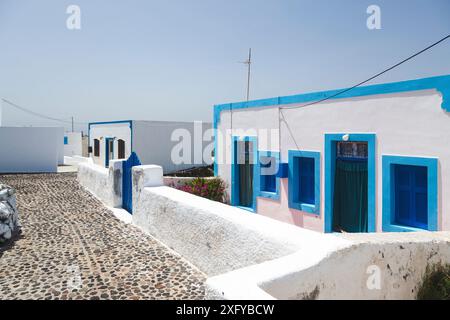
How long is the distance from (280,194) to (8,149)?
18.4 meters

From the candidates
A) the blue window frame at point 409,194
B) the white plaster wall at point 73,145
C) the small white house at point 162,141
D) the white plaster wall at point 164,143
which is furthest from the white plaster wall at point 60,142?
the blue window frame at point 409,194

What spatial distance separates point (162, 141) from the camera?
63.4 feet

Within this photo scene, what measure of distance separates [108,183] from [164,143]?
9631 mm

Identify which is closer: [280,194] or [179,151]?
[280,194]

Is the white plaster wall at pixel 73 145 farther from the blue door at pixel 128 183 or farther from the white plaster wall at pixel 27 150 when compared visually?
the blue door at pixel 128 183

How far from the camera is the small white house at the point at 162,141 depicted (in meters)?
18.7

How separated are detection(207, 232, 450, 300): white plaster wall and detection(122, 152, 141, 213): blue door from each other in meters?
6.57

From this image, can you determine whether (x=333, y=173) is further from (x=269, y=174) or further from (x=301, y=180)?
(x=269, y=174)

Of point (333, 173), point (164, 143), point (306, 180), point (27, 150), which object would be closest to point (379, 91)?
point (333, 173)

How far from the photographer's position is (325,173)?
7.46 meters
